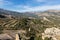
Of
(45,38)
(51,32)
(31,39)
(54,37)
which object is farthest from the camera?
(51,32)

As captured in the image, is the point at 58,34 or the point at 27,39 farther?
the point at 58,34

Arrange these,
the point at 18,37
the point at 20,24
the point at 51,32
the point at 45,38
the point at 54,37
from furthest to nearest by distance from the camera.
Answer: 1. the point at 20,24
2. the point at 51,32
3. the point at 54,37
4. the point at 45,38
5. the point at 18,37

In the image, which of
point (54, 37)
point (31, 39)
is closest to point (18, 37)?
point (31, 39)

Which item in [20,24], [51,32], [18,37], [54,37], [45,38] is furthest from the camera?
[20,24]

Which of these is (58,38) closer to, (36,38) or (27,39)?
(36,38)

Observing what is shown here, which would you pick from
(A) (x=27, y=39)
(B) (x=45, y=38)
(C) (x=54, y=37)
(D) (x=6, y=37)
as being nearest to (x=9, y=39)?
(D) (x=6, y=37)

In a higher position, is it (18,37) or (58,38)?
(18,37)

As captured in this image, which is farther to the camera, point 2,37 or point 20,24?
point 20,24

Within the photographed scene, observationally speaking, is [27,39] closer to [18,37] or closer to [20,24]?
[18,37]

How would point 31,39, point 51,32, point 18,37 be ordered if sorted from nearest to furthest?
1. point 18,37
2. point 31,39
3. point 51,32
